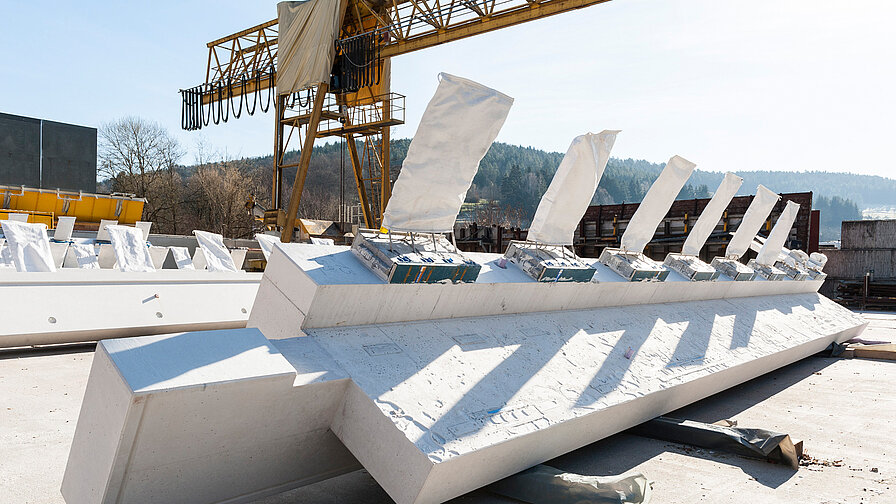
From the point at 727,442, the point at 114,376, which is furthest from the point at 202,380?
the point at 727,442

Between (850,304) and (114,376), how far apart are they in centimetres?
2361

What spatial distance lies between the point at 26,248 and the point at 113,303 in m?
1.44

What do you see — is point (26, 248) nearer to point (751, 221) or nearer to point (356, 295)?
point (356, 295)

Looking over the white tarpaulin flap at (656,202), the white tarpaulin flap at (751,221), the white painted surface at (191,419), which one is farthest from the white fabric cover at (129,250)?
the white tarpaulin flap at (751,221)

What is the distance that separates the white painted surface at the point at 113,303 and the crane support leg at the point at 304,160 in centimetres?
1025

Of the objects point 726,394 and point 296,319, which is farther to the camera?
point 726,394

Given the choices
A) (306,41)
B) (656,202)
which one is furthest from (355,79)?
(656,202)

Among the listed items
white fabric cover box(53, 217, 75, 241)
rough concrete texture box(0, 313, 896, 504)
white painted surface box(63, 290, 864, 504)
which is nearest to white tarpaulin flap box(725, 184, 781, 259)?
rough concrete texture box(0, 313, 896, 504)

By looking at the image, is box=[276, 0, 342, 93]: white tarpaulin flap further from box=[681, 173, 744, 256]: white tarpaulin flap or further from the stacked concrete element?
the stacked concrete element

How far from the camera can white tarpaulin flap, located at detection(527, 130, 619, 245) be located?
6137mm

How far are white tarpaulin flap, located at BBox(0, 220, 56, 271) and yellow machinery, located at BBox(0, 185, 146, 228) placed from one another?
30.2ft

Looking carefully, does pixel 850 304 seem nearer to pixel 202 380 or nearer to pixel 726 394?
pixel 726 394

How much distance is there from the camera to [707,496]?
3594mm

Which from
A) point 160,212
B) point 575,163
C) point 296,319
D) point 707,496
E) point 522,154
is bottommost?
point 160,212
